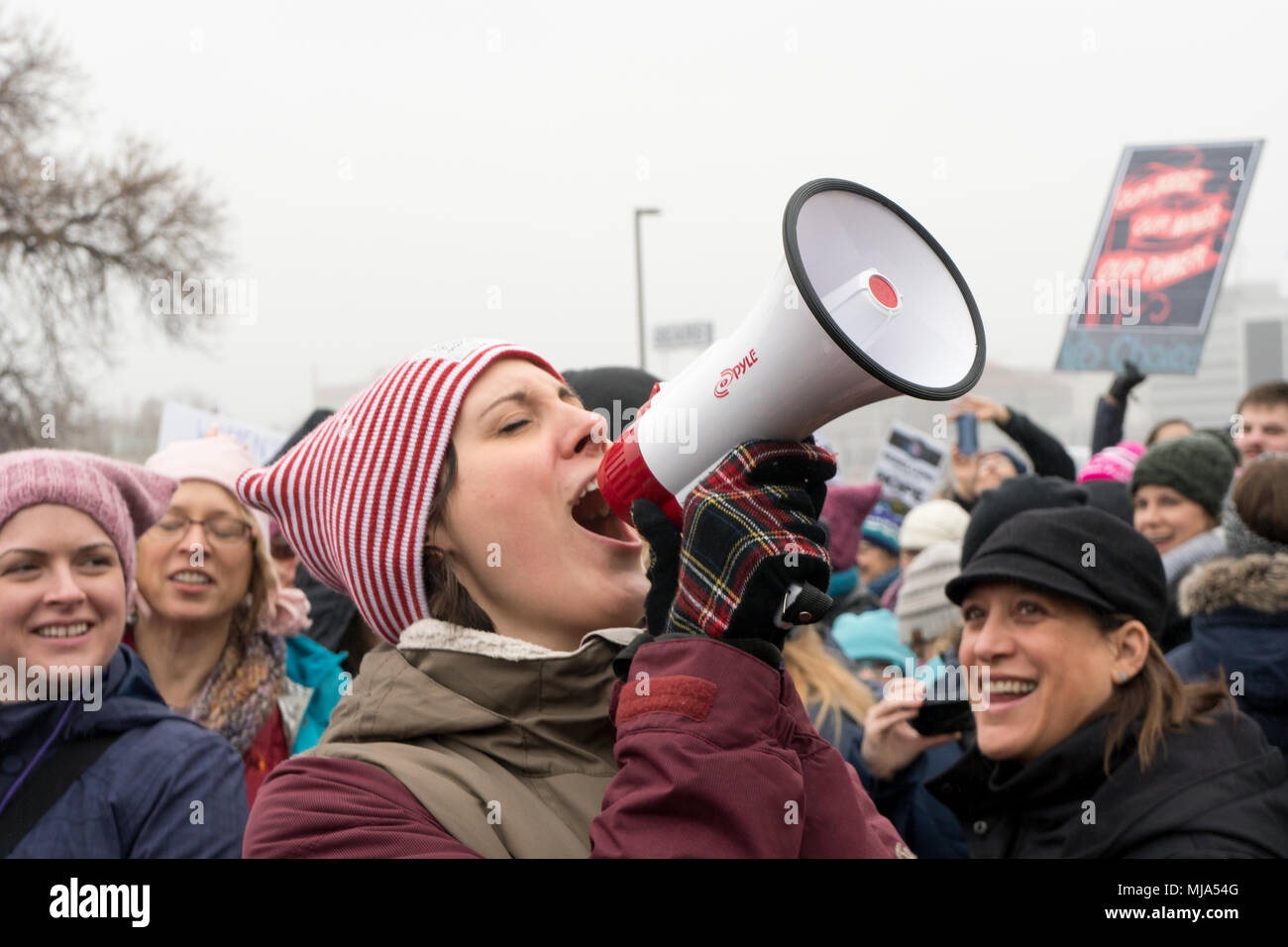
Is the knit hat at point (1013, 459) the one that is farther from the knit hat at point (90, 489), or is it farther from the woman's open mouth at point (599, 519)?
the woman's open mouth at point (599, 519)

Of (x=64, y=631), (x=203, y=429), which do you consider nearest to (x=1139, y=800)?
(x=64, y=631)

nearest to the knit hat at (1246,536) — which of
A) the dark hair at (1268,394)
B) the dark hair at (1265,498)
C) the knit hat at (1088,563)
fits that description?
the dark hair at (1265,498)

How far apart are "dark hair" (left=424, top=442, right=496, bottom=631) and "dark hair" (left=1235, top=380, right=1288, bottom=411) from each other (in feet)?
14.4

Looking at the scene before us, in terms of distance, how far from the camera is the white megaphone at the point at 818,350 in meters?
1.54

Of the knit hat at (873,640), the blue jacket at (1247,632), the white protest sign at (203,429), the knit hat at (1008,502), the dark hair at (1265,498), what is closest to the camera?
the blue jacket at (1247,632)

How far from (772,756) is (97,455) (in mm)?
1931

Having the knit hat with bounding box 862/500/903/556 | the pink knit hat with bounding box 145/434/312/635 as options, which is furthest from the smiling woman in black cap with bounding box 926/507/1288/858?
the knit hat with bounding box 862/500/903/556

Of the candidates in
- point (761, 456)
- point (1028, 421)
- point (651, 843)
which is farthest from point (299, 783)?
point (1028, 421)

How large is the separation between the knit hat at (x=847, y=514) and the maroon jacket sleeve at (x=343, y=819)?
2.97m

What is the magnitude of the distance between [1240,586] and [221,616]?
9.00ft

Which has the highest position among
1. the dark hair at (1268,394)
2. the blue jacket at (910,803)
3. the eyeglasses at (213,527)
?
the dark hair at (1268,394)

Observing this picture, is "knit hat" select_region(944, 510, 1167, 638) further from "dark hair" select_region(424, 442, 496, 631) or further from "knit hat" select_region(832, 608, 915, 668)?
"knit hat" select_region(832, 608, 915, 668)

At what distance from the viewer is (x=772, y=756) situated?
143 cm
